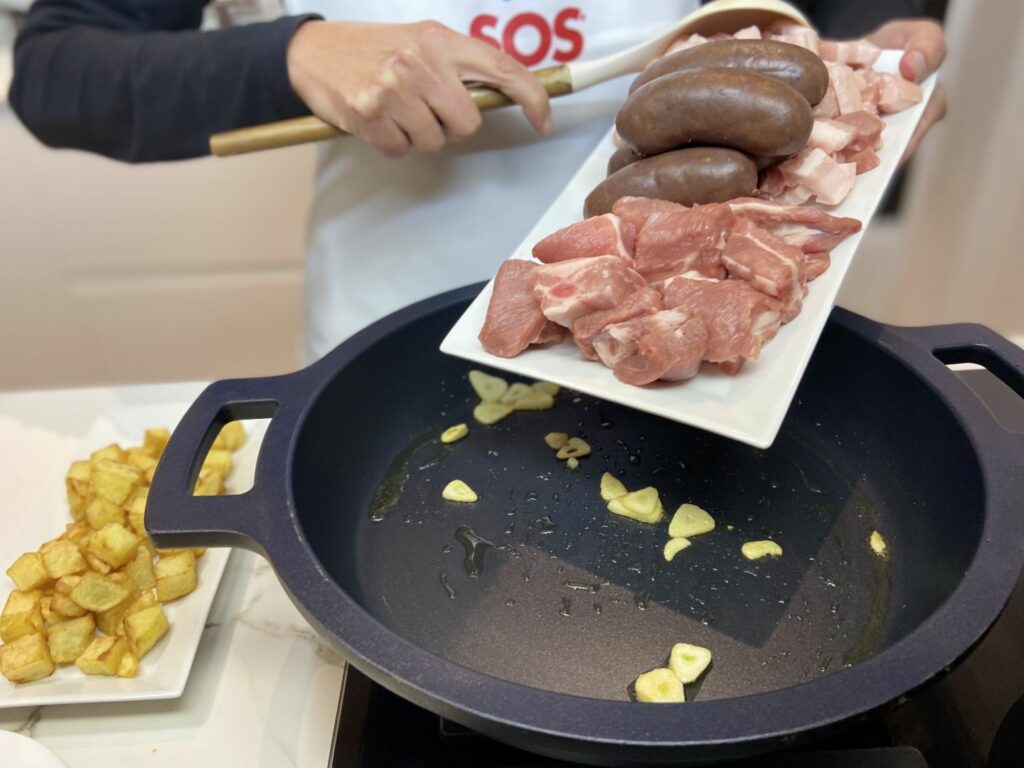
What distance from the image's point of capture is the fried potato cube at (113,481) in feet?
2.82

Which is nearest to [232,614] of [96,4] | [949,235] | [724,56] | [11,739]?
[11,739]

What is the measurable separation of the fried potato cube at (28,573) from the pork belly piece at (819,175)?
0.84m

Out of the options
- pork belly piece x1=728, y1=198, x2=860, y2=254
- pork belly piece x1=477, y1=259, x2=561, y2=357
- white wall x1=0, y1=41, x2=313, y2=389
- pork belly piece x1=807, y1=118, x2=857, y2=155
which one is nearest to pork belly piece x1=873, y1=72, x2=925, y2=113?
pork belly piece x1=807, y1=118, x2=857, y2=155

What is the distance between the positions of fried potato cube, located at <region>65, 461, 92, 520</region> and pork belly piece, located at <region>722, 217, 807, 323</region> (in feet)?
2.33

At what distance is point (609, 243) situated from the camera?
2.62 feet

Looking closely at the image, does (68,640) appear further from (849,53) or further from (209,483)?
(849,53)

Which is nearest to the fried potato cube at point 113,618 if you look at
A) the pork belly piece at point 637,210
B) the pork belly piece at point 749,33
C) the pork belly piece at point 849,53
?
the pork belly piece at point 637,210

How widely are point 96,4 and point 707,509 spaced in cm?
110

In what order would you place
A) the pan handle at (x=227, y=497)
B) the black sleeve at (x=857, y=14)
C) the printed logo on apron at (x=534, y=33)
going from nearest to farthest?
the pan handle at (x=227, y=497) → the printed logo on apron at (x=534, y=33) → the black sleeve at (x=857, y=14)

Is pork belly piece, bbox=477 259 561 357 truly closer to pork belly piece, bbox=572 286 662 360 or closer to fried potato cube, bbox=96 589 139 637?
pork belly piece, bbox=572 286 662 360

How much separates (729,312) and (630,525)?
229 mm

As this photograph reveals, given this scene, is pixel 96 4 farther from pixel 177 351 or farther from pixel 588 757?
pixel 177 351

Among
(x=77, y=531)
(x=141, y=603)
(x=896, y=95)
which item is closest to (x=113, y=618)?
(x=141, y=603)

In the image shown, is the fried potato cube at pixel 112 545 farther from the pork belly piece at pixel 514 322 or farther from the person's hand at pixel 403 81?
the person's hand at pixel 403 81
